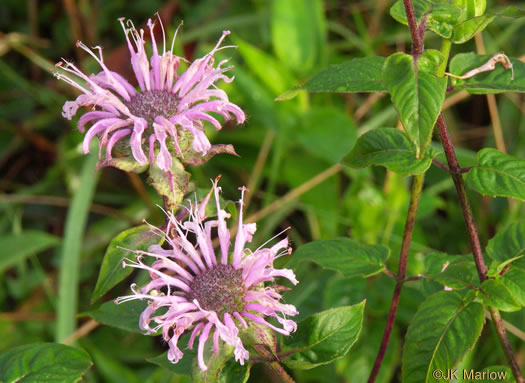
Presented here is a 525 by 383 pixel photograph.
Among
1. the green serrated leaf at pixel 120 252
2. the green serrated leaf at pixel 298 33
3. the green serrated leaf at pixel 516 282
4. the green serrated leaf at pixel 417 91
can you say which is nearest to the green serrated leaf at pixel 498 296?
the green serrated leaf at pixel 516 282

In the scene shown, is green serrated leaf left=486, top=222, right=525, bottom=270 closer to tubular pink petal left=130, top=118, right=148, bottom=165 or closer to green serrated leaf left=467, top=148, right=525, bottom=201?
green serrated leaf left=467, top=148, right=525, bottom=201

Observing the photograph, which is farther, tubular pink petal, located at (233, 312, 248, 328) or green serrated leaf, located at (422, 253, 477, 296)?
green serrated leaf, located at (422, 253, 477, 296)

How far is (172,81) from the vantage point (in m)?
1.05

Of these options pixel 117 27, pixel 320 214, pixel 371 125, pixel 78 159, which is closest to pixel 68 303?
pixel 78 159

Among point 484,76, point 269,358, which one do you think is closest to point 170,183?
point 269,358

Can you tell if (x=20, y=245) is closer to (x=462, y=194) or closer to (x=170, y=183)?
(x=170, y=183)

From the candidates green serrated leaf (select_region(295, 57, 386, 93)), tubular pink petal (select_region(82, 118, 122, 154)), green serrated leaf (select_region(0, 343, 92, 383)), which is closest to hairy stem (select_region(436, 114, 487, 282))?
green serrated leaf (select_region(295, 57, 386, 93))

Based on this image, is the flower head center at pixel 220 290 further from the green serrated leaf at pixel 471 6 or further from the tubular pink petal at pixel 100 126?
the green serrated leaf at pixel 471 6

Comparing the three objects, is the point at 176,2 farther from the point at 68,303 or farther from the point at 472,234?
the point at 472,234

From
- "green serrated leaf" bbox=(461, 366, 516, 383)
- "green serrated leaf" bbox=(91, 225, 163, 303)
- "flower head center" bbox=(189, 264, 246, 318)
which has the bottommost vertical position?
"green serrated leaf" bbox=(461, 366, 516, 383)

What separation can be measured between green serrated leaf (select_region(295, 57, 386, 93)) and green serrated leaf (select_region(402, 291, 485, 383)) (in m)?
0.35

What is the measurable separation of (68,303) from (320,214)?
79cm

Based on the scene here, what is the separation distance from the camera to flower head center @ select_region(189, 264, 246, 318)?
0.90 meters

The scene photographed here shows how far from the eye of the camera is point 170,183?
0.92 meters
